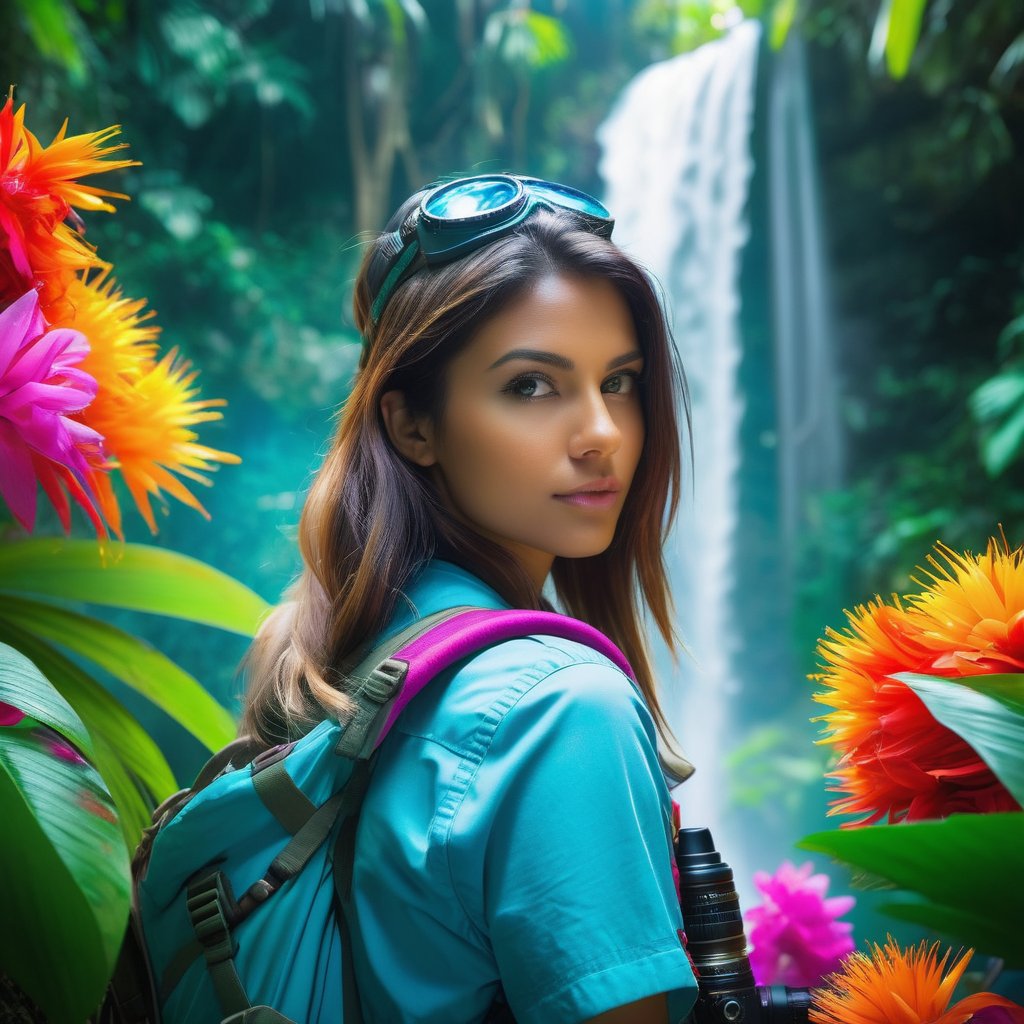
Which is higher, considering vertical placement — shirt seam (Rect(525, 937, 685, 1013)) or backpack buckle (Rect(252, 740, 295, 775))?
backpack buckle (Rect(252, 740, 295, 775))

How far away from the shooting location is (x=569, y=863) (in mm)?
628

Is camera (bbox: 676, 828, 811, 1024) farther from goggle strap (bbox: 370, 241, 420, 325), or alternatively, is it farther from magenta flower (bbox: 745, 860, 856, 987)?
A: goggle strap (bbox: 370, 241, 420, 325)

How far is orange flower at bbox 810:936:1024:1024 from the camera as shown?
0.60 meters

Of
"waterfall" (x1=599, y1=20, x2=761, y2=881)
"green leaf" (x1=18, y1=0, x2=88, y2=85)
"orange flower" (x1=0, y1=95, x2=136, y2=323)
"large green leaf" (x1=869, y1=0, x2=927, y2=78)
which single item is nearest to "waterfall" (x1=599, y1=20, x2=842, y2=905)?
"waterfall" (x1=599, y1=20, x2=761, y2=881)

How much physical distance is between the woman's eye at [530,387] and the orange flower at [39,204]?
35cm

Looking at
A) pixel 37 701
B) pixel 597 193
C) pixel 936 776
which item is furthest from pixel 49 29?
pixel 936 776

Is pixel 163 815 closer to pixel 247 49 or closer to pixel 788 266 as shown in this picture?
pixel 247 49

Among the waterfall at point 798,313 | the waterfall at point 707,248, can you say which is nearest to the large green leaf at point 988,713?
the waterfall at point 707,248

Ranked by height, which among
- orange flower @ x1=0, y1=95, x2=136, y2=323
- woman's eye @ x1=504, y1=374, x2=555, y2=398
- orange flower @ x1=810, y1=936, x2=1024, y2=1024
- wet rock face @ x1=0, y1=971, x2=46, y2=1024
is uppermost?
orange flower @ x1=0, y1=95, x2=136, y2=323

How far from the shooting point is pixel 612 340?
894 mm

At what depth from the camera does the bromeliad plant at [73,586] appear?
1.73 feet

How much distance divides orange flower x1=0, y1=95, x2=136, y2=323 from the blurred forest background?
2.52m

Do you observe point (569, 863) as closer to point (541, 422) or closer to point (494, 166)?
point (541, 422)

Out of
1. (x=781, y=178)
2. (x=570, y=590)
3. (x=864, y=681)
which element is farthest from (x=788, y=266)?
(x=864, y=681)
